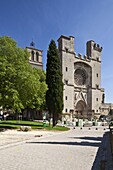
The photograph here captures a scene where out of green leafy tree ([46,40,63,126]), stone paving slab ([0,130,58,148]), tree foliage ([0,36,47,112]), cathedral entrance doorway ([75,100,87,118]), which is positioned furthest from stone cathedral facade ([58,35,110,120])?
stone paving slab ([0,130,58,148])

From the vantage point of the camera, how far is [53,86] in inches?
1216

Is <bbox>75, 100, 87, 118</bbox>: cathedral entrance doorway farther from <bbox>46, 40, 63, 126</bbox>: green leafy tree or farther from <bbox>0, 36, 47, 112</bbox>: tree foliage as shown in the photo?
<bbox>0, 36, 47, 112</bbox>: tree foliage

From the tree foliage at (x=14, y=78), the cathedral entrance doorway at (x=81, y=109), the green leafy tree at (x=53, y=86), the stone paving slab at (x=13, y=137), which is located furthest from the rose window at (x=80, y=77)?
the stone paving slab at (x=13, y=137)

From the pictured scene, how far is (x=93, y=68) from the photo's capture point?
226 ft

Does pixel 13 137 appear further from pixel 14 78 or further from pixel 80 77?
pixel 80 77

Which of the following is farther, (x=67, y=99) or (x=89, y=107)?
(x=89, y=107)

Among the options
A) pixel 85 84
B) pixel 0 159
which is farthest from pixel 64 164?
pixel 85 84

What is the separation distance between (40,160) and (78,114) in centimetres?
5557

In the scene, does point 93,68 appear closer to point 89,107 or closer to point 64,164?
point 89,107

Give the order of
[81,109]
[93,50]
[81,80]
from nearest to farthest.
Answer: [81,109] < [81,80] < [93,50]

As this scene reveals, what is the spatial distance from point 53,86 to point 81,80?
3728 cm

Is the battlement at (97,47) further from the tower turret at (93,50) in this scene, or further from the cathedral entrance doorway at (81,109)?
the cathedral entrance doorway at (81,109)

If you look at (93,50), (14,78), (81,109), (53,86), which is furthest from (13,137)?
(93,50)

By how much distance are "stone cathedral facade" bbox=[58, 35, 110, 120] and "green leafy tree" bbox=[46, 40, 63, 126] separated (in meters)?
27.2
